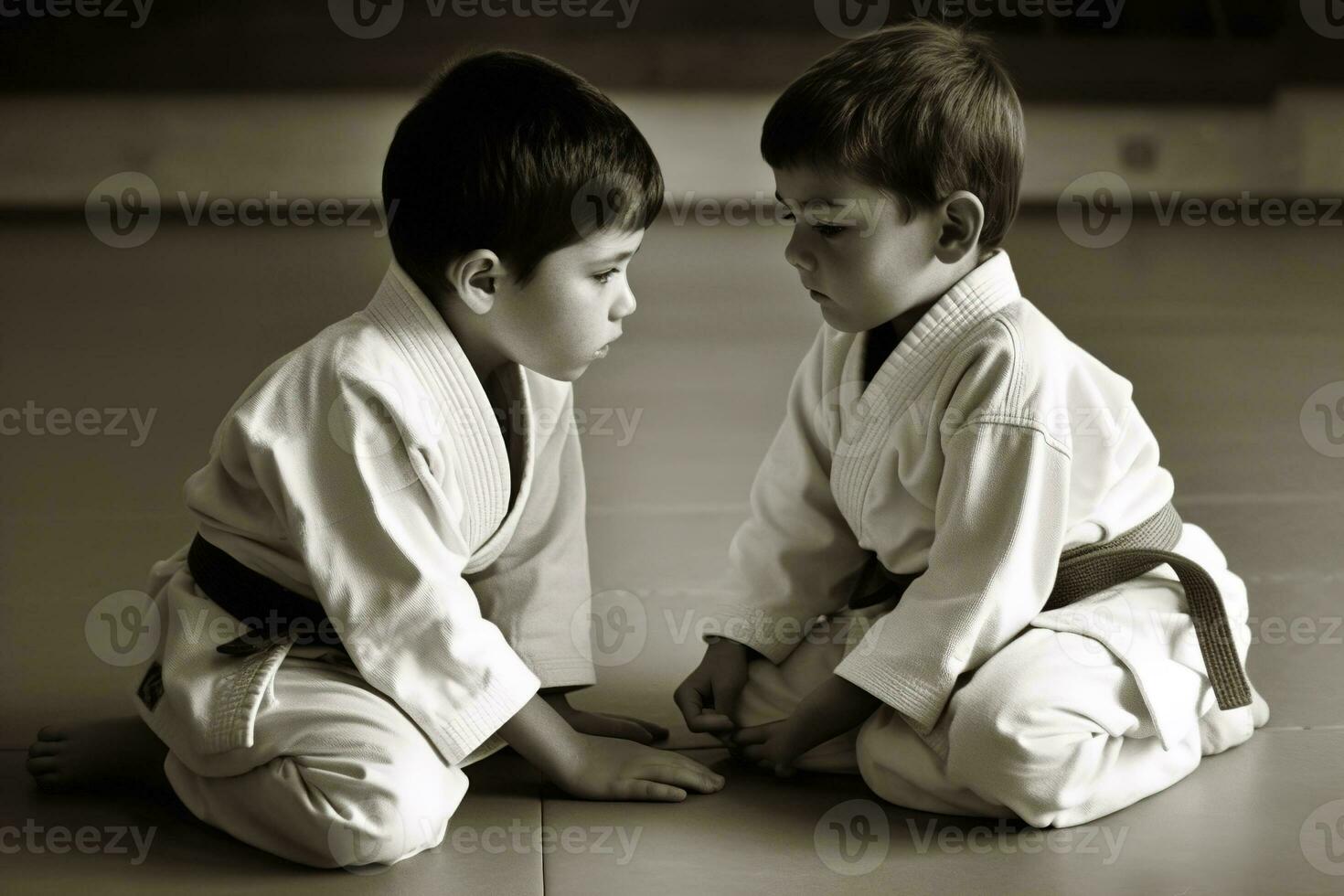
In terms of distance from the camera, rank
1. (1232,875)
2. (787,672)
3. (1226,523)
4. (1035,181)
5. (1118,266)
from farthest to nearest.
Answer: (1035,181) → (1118,266) → (1226,523) → (787,672) → (1232,875)

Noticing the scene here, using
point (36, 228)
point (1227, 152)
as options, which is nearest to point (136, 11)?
point (36, 228)

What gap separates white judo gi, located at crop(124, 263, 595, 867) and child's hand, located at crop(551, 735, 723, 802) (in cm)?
11

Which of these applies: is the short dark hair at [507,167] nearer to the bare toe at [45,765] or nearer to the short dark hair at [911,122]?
the short dark hair at [911,122]

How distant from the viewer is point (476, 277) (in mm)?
1494

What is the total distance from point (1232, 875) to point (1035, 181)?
4.66 m

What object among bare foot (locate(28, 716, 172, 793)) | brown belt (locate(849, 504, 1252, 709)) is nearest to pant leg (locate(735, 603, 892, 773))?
brown belt (locate(849, 504, 1252, 709))

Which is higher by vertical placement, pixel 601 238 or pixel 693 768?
pixel 601 238

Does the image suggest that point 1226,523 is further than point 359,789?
Yes

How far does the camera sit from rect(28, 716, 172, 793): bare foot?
1497 millimetres

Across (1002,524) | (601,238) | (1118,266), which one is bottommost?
(1118,266)

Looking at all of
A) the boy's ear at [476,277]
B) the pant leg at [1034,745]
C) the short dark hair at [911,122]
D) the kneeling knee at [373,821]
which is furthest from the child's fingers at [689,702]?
the short dark hair at [911,122]

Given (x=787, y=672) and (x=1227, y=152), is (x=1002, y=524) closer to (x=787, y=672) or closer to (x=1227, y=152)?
(x=787, y=672)

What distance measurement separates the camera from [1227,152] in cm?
600

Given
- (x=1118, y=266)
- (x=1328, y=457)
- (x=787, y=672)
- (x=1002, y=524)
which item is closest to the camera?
(x=1002, y=524)
